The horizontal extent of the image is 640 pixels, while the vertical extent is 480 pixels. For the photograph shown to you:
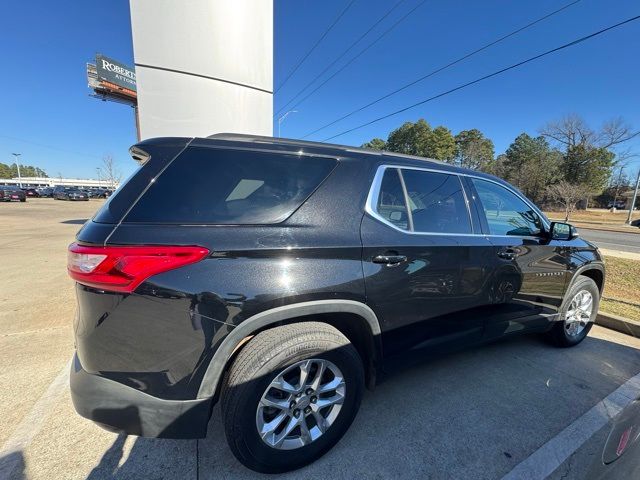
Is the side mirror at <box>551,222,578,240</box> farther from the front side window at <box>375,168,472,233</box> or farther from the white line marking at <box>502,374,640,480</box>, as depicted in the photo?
the white line marking at <box>502,374,640,480</box>

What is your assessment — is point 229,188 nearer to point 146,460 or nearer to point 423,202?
point 423,202

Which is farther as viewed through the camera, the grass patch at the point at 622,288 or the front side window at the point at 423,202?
the grass patch at the point at 622,288

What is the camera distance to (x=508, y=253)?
8.94 feet

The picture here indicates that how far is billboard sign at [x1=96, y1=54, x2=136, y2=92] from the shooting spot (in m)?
34.7

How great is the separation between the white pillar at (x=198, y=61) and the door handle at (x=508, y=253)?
5718 mm

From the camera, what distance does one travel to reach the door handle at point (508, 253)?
2.67m

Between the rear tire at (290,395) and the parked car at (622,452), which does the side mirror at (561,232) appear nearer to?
the parked car at (622,452)

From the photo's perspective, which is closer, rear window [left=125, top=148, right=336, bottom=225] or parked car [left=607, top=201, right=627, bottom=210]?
rear window [left=125, top=148, right=336, bottom=225]

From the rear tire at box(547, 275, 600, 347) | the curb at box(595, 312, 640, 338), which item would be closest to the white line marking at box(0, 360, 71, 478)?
the rear tire at box(547, 275, 600, 347)

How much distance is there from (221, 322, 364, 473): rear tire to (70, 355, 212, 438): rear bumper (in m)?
0.20

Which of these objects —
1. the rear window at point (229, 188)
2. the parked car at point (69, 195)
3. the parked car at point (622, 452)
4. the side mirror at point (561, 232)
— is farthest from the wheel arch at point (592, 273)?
the parked car at point (69, 195)

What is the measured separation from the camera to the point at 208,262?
5.23 feet

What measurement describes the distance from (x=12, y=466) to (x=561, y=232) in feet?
14.9

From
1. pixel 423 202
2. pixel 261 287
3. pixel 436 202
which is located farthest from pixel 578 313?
pixel 261 287
